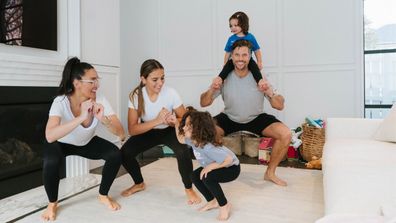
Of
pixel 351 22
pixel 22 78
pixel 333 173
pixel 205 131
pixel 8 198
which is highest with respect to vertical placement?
pixel 351 22

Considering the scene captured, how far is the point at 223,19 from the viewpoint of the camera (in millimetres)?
3971

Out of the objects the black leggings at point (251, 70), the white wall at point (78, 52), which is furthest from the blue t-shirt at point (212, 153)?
the white wall at point (78, 52)

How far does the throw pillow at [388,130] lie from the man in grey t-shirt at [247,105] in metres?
0.62

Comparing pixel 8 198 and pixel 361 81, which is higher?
pixel 361 81

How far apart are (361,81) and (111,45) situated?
2693 mm

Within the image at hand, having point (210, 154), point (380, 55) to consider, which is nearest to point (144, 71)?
point (210, 154)

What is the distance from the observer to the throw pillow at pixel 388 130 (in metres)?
2.13

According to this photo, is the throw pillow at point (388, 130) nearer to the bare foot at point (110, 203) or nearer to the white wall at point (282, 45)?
the white wall at point (282, 45)

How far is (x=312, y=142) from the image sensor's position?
319 centimetres

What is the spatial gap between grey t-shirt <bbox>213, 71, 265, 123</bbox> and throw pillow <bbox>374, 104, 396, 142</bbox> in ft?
2.84

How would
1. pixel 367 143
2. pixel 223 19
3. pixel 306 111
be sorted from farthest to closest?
1. pixel 223 19
2. pixel 306 111
3. pixel 367 143

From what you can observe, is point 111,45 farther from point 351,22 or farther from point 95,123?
point 351,22

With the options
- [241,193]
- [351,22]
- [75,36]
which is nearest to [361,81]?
[351,22]

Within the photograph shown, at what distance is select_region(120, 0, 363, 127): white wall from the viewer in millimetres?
3502
